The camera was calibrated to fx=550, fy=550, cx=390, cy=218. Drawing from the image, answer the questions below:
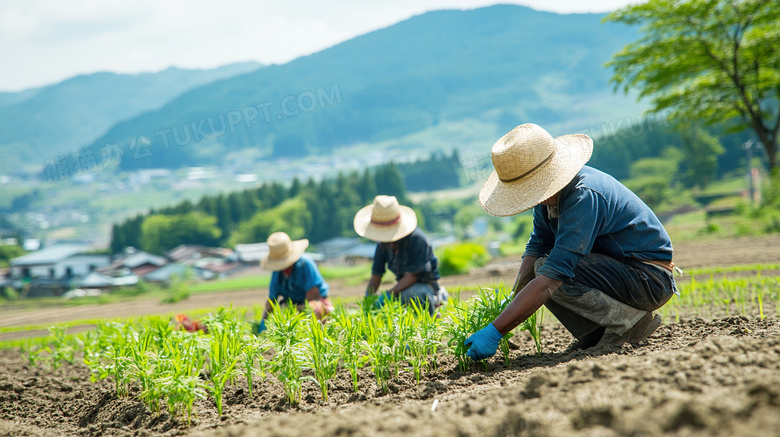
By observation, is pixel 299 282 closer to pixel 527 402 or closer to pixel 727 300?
pixel 527 402

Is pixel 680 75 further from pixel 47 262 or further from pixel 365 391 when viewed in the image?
pixel 47 262

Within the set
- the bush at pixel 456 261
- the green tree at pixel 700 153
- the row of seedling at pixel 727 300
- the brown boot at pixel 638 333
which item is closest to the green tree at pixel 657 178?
the green tree at pixel 700 153

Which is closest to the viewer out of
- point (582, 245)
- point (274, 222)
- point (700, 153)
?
point (582, 245)

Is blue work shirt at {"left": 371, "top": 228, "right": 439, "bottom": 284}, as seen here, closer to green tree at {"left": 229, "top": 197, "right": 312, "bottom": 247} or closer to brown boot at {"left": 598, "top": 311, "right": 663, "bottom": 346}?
brown boot at {"left": 598, "top": 311, "right": 663, "bottom": 346}

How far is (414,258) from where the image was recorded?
580cm

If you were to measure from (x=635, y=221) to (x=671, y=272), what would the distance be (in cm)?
48

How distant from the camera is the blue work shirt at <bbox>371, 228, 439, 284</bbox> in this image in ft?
18.9

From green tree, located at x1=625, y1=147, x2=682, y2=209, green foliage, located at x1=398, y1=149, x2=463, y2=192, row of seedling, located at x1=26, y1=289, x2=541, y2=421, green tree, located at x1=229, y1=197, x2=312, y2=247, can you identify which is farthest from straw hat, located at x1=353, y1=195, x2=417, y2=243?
green foliage, located at x1=398, y1=149, x2=463, y2=192

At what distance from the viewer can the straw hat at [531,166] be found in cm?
346

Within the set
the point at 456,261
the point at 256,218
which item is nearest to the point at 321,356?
the point at 456,261

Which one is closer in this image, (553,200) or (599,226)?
(599,226)

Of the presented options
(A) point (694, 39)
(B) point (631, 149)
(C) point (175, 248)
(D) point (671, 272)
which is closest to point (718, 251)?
(A) point (694, 39)

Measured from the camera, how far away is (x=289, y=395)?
3.35m

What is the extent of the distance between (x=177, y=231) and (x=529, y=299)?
9085cm
